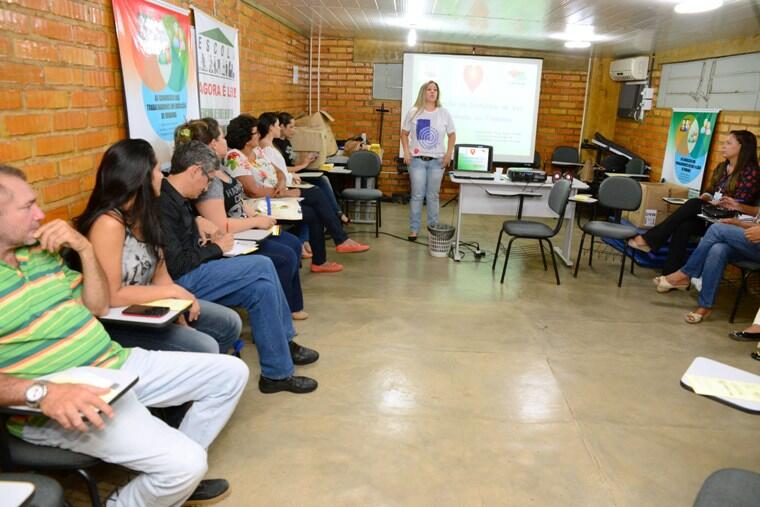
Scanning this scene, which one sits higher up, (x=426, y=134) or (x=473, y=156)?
(x=426, y=134)

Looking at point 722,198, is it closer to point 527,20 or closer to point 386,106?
point 527,20

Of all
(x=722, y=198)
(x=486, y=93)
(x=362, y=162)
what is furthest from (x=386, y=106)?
(x=722, y=198)

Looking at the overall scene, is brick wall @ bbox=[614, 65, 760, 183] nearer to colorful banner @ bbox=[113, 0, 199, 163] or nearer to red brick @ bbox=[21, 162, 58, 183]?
colorful banner @ bbox=[113, 0, 199, 163]

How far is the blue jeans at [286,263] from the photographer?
3.06 m

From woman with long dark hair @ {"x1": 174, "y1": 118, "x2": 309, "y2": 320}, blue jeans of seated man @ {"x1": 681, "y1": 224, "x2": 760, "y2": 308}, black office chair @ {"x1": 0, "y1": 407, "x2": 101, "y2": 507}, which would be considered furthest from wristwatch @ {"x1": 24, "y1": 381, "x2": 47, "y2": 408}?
blue jeans of seated man @ {"x1": 681, "y1": 224, "x2": 760, "y2": 308}

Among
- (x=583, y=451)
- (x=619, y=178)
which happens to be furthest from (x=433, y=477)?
(x=619, y=178)

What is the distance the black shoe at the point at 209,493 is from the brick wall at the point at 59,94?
1.21 meters

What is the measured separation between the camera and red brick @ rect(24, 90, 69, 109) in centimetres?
198

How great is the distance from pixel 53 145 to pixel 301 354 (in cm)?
152

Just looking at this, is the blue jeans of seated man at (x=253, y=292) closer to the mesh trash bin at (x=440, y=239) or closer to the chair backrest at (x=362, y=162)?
the mesh trash bin at (x=440, y=239)

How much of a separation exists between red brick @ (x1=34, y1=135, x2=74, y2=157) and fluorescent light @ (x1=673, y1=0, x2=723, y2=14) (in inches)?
153

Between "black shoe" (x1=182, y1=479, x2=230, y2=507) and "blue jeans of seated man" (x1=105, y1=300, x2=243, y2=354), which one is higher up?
"blue jeans of seated man" (x1=105, y1=300, x2=243, y2=354)

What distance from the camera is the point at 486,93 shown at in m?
7.25

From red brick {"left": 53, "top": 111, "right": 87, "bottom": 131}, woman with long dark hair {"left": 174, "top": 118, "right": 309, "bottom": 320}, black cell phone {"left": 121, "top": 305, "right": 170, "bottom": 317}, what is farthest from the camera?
woman with long dark hair {"left": 174, "top": 118, "right": 309, "bottom": 320}
